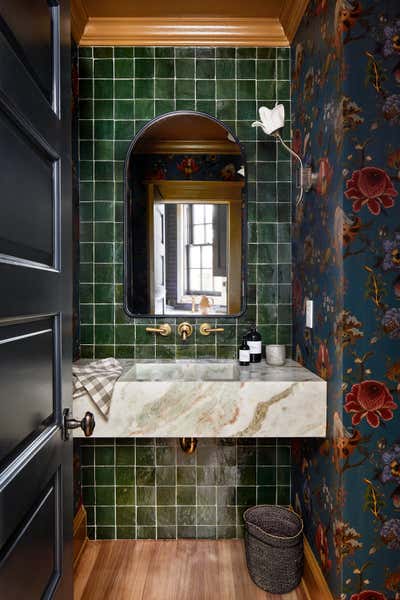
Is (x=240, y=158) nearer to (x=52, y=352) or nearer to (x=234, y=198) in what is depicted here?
(x=234, y=198)

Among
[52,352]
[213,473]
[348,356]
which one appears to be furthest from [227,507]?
[52,352]

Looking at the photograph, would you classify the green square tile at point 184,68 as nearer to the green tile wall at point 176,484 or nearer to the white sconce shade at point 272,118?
the white sconce shade at point 272,118

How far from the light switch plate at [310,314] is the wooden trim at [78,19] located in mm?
1726

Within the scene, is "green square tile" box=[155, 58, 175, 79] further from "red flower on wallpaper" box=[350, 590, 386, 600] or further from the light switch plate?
"red flower on wallpaper" box=[350, 590, 386, 600]

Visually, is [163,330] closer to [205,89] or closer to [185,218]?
[185,218]

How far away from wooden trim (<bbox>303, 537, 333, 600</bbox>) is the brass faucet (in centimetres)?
109

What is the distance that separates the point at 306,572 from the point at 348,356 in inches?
42.6

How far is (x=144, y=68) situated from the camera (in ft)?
7.55

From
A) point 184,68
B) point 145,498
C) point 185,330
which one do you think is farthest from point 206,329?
point 184,68

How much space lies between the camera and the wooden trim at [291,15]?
2.00 metres

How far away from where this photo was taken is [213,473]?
91.6 inches

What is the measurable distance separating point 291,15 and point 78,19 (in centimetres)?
102

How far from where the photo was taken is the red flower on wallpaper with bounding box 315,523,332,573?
169 centimetres

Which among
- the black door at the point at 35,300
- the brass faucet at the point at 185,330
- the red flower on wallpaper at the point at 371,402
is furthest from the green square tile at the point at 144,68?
the red flower on wallpaper at the point at 371,402
